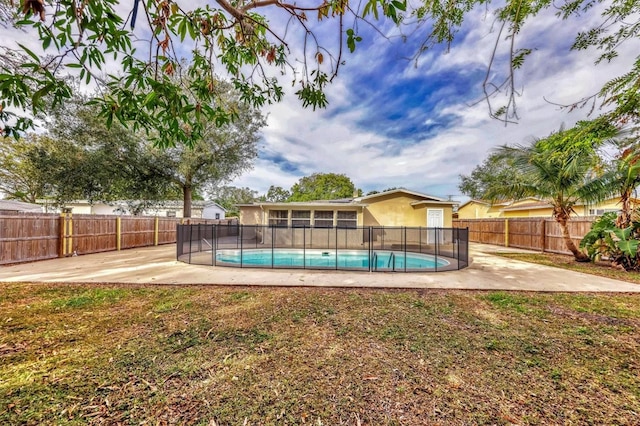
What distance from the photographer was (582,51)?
14.1 ft

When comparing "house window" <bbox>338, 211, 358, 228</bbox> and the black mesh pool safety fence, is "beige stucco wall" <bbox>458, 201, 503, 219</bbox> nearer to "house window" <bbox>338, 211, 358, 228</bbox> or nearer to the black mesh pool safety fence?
the black mesh pool safety fence

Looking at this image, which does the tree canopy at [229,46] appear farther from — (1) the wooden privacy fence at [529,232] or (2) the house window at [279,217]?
(2) the house window at [279,217]

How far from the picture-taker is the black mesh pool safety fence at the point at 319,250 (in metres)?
8.01

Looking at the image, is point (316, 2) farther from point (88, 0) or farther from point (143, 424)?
point (143, 424)

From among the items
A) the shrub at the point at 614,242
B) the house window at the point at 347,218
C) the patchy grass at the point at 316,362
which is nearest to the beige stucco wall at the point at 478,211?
the shrub at the point at 614,242

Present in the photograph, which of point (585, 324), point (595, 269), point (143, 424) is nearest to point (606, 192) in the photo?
point (595, 269)

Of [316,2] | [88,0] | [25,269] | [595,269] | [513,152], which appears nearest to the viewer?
[88,0]

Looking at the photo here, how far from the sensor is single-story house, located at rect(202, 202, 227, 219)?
31.2m

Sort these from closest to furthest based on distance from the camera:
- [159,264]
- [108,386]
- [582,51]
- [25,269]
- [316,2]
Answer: [108,386] < [316,2] < [582,51] < [25,269] < [159,264]

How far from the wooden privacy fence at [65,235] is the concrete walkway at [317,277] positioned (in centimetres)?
70

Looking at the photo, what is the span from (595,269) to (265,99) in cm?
1068

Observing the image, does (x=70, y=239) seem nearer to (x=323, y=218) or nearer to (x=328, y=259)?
(x=328, y=259)

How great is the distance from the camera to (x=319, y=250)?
39.7 ft

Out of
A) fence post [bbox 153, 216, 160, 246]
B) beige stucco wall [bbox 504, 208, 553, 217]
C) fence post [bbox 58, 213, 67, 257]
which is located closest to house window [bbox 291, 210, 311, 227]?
fence post [bbox 153, 216, 160, 246]
